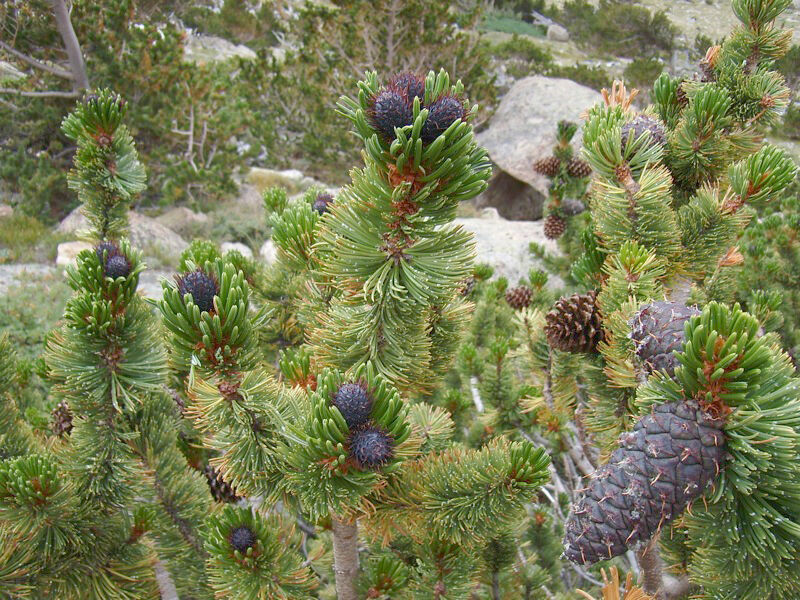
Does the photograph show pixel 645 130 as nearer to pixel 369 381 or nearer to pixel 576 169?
pixel 369 381

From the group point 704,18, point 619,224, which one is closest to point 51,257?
point 619,224

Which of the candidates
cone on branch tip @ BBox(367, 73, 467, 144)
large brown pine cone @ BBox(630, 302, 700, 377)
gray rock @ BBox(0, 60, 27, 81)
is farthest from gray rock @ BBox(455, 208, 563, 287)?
gray rock @ BBox(0, 60, 27, 81)

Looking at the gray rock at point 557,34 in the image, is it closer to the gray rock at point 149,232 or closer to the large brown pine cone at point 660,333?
the gray rock at point 149,232

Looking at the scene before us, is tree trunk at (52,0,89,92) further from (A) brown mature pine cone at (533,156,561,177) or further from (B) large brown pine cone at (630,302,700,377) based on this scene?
(B) large brown pine cone at (630,302,700,377)

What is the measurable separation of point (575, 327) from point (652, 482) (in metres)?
0.66

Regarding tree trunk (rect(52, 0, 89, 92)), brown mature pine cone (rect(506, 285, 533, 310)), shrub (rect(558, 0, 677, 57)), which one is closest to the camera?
brown mature pine cone (rect(506, 285, 533, 310))

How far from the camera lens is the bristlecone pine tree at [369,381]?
0.89 metres

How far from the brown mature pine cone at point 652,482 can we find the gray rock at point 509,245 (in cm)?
628

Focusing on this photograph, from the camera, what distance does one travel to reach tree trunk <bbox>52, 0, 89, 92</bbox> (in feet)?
25.1

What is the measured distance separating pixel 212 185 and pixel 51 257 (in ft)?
10.3

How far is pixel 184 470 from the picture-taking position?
149 centimetres

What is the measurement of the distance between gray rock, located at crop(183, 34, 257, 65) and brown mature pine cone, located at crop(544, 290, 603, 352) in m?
22.0

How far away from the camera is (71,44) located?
8.08m

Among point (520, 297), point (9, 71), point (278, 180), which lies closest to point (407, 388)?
point (520, 297)
